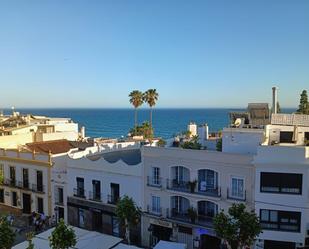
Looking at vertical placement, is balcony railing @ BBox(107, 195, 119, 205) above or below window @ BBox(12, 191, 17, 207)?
above

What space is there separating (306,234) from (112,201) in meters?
14.8

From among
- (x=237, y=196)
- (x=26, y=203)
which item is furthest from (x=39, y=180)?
(x=237, y=196)

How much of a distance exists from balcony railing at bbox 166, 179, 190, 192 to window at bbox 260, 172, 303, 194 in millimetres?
5523

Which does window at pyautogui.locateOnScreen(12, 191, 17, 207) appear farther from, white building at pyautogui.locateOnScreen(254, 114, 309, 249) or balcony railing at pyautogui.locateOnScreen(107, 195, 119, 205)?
white building at pyautogui.locateOnScreen(254, 114, 309, 249)

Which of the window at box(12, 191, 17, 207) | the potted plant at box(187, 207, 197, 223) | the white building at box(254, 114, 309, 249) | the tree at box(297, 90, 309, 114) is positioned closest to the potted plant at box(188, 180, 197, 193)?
the potted plant at box(187, 207, 197, 223)

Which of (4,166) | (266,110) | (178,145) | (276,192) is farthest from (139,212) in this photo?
(4,166)

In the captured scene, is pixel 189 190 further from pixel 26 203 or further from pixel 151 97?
pixel 151 97

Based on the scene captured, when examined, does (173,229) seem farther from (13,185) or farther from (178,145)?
(13,185)

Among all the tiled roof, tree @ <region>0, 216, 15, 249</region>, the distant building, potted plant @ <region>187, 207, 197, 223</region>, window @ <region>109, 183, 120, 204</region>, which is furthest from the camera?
the distant building

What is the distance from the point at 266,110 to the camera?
3284 cm

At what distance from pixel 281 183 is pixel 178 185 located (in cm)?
750

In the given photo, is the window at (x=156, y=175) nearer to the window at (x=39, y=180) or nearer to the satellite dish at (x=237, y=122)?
the satellite dish at (x=237, y=122)

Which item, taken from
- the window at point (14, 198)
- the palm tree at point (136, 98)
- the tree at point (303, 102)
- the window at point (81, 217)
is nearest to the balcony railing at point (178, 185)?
the window at point (81, 217)

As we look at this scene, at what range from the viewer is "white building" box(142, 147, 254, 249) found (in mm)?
25312
